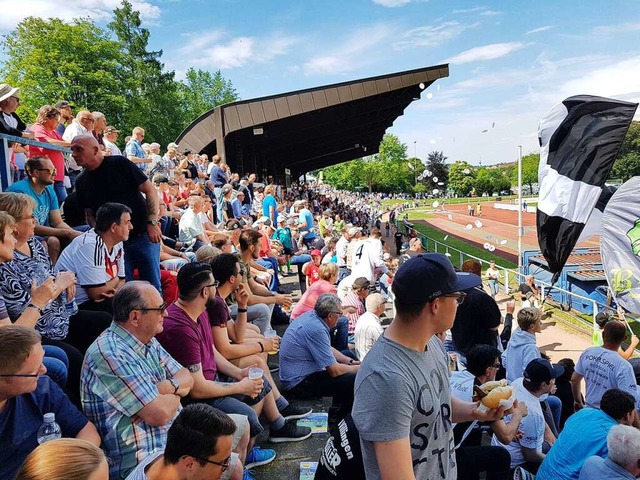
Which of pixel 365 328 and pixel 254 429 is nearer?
pixel 254 429

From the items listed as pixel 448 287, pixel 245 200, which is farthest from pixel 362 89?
pixel 448 287

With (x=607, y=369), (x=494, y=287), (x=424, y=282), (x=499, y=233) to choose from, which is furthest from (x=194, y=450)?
(x=499, y=233)

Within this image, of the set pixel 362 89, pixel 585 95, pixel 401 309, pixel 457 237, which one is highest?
pixel 362 89

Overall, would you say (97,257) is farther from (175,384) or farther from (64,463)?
(64,463)

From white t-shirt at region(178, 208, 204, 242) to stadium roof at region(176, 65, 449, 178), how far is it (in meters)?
9.31

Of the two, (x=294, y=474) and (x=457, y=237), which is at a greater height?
(x=294, y=474)

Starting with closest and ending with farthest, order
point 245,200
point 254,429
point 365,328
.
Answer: point 254,429 < point 365,328 < point 245,200

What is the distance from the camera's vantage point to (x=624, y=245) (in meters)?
5.89

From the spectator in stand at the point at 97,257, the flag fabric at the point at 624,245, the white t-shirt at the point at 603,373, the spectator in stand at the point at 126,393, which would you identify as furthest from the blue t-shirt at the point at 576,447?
the spectator in stand at the point at 97,257

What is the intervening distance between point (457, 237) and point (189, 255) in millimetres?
36387

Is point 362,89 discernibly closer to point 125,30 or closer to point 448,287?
point 448,287

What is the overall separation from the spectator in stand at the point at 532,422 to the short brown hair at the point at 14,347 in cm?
334

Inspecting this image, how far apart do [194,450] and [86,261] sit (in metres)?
2.41

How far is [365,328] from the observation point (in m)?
5.39
